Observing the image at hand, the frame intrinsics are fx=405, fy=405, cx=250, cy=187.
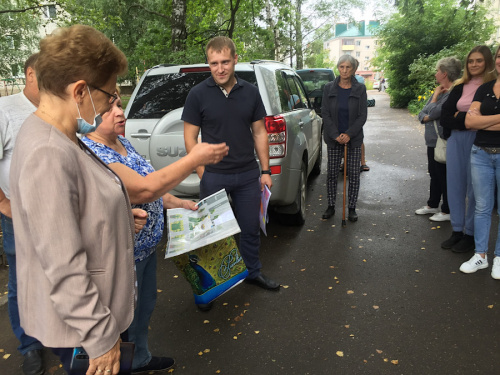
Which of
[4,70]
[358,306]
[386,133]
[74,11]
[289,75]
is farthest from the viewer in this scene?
[4,70]

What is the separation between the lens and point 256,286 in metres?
3.88

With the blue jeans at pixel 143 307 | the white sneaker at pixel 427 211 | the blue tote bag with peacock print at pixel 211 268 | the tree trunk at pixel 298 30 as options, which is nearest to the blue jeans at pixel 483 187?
the white sneaker at pixel 427 211

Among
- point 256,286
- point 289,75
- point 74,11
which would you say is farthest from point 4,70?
point 256,286

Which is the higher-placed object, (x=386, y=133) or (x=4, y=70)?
(x=4, y=70)

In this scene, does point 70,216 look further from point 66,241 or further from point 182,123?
point 182,123

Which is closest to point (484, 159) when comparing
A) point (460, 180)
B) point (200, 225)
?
point (460, 180)

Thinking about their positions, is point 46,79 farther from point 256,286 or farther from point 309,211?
point 309,211

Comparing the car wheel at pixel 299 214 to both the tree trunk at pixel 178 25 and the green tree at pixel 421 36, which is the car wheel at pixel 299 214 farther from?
the green tree at pixel 421 36

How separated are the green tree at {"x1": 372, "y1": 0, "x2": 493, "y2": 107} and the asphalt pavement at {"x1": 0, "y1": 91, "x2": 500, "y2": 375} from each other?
15.7 meters

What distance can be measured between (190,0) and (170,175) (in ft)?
37.4

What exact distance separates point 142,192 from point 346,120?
416 cm

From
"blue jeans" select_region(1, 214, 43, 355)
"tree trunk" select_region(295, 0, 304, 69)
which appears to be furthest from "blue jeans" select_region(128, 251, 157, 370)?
"tree trunk" select_region(295, 0, 304, 69)

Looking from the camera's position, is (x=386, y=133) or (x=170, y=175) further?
(x=386, y=133)

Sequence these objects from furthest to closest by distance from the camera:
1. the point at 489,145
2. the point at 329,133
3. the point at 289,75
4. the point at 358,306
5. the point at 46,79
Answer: the point at 289,75 < the point at 329,133 < the point at 489,145 < the point at 358,306 < the point at 46,79
